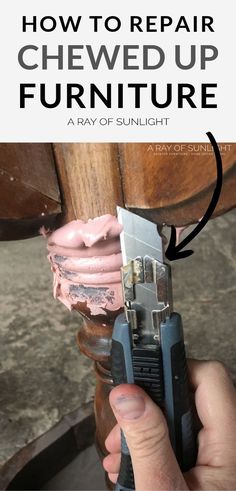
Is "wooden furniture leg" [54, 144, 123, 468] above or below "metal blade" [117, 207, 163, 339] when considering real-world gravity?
above

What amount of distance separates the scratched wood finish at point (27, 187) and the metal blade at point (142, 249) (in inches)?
1.4

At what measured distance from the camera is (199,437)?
13.7 inches

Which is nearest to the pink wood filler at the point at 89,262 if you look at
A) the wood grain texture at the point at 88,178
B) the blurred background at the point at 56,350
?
the wood grain texture at the point at 88,178

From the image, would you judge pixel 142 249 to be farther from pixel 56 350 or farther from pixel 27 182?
pixel 56 350

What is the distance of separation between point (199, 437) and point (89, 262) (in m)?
0.12

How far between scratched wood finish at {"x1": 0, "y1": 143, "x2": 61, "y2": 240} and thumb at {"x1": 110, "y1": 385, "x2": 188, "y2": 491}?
0.09 meters

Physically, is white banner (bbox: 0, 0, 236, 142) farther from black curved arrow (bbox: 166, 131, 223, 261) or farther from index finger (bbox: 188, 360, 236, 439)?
index finger (bbox: 188, 360, 236, 439)

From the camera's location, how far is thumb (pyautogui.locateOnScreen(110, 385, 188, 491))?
291 millimetres

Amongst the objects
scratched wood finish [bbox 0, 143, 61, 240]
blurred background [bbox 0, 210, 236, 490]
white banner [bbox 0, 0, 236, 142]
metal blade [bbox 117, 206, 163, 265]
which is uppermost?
white banner [bbox 0, 0, 236, 142]

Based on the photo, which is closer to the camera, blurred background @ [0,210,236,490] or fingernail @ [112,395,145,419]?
fingernail @ [112,395,145,419]

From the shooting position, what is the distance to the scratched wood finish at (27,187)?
28 centimetres

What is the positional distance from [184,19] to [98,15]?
0.12ft

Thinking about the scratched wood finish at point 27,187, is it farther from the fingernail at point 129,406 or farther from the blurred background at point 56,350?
the blurred background at point 56,350

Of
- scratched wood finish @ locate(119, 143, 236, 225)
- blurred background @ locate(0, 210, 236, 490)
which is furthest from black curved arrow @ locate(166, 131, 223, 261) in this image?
blurred background @ locate(0, 210, 236, 490)
